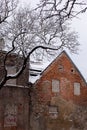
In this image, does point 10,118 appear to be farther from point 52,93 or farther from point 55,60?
point 55,60

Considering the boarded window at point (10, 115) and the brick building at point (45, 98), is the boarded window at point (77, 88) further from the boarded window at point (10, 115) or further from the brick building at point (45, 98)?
the boarded window at point (10, 115)

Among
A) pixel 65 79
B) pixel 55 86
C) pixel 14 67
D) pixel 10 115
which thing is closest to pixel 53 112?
pixel 55 86

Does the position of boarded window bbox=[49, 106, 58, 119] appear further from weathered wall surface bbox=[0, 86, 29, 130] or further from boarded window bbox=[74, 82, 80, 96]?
boarded window bbox=[74, 82, 80, 96]

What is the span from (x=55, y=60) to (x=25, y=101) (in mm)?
5700

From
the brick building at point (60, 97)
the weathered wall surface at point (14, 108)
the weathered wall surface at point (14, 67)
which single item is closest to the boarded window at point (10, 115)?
the weathered wall surface at point (14, 108)

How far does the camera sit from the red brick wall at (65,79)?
125ft

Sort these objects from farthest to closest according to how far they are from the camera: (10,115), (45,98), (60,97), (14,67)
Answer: (60,97)
(45,98)
(14,67)
(10,115)

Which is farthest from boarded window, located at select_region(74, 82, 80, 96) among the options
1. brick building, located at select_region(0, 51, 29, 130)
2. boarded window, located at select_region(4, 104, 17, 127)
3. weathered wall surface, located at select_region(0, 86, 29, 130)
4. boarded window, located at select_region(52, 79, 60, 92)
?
boarded window, located at select_region(4, 104, 17, 127)

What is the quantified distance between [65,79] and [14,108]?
22.7 feet

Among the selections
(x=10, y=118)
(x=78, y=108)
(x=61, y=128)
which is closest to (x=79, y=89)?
(x=78, y=108)

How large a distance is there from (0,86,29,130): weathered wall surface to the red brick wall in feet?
7.18

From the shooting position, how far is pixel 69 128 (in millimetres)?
38781

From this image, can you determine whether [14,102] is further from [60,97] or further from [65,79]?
[65,79]

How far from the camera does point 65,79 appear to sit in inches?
1564
